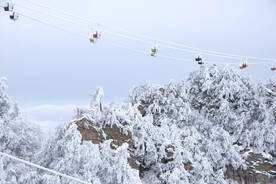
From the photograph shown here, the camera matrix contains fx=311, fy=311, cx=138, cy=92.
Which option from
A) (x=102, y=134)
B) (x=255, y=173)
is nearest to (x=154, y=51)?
(x=102, y=134)

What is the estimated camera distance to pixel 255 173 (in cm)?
2250

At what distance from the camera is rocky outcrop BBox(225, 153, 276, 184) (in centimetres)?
2228

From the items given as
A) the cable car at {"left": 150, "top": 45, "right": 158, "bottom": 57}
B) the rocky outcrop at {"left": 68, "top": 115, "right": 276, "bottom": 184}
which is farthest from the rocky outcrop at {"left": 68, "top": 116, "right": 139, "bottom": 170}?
the cable car at {"left": 150, "top": 45, "right": 158, "bottom": 57}

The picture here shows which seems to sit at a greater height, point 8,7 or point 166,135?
point 8,7

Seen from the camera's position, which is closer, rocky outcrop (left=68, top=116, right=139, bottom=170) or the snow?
the snow

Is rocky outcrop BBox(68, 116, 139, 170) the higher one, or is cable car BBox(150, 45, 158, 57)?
cable car BBox(150, 45, 158, 57)

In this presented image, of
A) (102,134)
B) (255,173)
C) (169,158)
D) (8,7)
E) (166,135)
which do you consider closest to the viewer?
(8,7)

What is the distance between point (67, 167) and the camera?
50.3 ft

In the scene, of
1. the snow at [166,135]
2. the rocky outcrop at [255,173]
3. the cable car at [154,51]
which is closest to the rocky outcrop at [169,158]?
the rocky outcrop at [255,173]

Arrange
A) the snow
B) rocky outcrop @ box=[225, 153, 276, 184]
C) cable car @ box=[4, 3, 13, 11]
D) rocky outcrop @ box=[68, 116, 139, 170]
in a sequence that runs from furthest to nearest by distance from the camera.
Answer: rocky outcrop @ box=[225, 153, 276, 184]
rocky outcrop @ box=[68, 116, 139, 170]
the snow
cable car @ box=[4, 3, 13, 11]

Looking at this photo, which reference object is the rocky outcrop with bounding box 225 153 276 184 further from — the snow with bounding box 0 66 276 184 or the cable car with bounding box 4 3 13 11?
the cable car with bounding box 4 3 13 11

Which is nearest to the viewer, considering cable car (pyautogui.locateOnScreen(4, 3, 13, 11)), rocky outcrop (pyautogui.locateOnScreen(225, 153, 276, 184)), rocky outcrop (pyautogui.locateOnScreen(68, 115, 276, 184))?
cable car (pyautogui.locateOnScreen(4, 3, 13, 11))

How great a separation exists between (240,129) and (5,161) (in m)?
18.2

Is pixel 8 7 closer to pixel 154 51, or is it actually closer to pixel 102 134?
pixel 154 51
